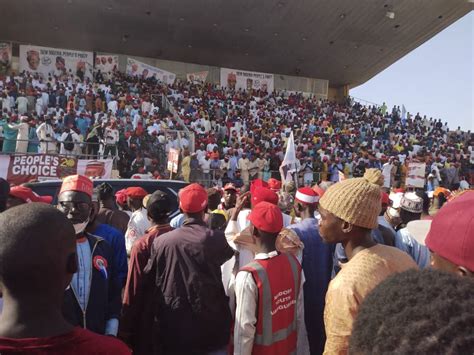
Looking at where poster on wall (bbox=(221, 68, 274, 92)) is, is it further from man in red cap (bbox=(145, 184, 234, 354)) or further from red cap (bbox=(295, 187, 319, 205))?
man in red cap (bbox=(145, 184, 234, 354))

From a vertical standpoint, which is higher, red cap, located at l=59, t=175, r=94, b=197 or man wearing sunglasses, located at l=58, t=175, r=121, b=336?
red cap, located at l=59, t=175, r=94, b=197

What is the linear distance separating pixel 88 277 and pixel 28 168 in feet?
21.4

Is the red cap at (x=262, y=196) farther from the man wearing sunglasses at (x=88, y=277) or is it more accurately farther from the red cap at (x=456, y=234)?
the red cap at (x=456, y=234)

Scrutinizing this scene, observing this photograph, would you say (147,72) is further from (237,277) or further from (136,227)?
(237,277)

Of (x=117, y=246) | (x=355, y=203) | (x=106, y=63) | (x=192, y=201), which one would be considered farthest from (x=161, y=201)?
(x=106, y=63)

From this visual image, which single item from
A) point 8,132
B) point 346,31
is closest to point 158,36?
point 346,31

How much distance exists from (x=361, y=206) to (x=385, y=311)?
1.25 m

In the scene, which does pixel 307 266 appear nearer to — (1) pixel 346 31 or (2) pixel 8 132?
(2) pixel 8 132

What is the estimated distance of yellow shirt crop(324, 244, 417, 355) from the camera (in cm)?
164

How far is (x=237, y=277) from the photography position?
2.59 m

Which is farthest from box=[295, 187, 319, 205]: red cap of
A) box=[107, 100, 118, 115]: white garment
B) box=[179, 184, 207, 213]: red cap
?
box=[107, 100, 118, 115]: white garment

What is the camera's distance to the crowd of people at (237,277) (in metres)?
0.81

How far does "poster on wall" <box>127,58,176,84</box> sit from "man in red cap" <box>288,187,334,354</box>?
2356 cm

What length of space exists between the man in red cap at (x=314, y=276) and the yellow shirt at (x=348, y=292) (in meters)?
1.58
